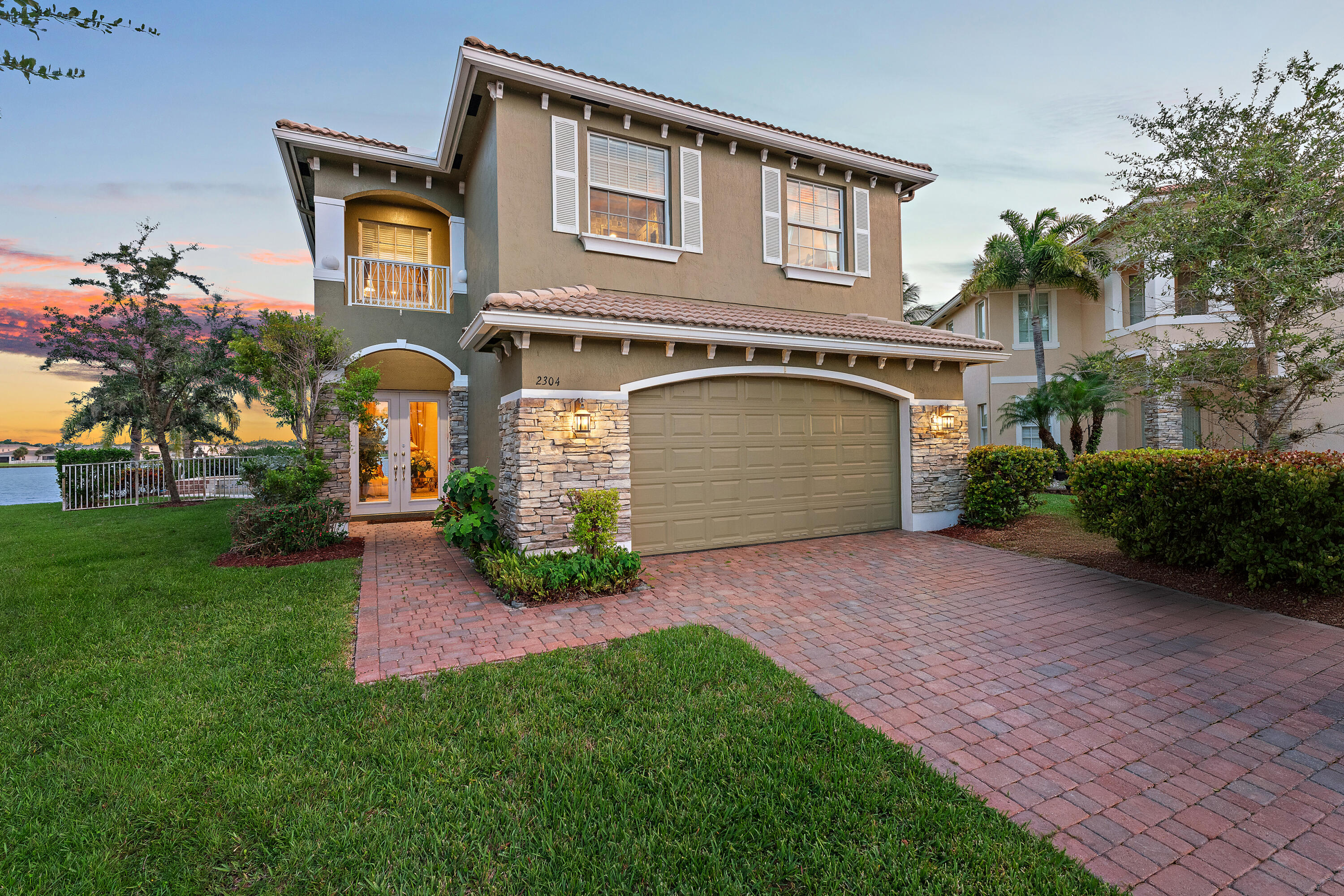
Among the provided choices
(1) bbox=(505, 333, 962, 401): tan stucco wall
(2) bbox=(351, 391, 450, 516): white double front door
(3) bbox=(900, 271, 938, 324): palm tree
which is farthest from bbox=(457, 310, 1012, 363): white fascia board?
(3) bbox=(900, 271, 938, 324): palm tree

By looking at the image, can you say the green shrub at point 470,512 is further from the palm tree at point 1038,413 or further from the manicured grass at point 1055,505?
the palm tree at point 1038,413

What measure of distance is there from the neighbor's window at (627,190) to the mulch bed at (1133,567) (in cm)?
744

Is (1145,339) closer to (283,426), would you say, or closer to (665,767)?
(665,767)

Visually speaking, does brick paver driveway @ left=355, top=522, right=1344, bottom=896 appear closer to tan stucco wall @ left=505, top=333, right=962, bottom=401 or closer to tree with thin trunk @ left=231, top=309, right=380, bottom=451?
tan stucco wall @ left=505, top=333, right=962, bottom=401

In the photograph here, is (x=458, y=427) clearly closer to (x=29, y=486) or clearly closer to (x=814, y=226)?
(x=814, y=226)

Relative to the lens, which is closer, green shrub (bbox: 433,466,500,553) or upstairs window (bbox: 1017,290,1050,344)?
green shrub (bbox: 433,466,500,553)

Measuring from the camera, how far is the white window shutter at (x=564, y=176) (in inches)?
329

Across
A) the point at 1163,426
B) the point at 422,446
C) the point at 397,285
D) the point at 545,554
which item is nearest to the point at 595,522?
the point at 545,554

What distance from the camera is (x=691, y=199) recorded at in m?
9.32

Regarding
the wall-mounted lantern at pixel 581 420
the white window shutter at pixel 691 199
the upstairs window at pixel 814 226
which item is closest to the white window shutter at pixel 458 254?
the white window shutter at pixel 691 199

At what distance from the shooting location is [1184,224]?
Answer: 718cm

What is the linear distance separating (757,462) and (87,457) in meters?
19.2

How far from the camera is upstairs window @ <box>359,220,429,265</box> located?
11336mm

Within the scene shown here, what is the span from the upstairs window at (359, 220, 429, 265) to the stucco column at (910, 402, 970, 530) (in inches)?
404
